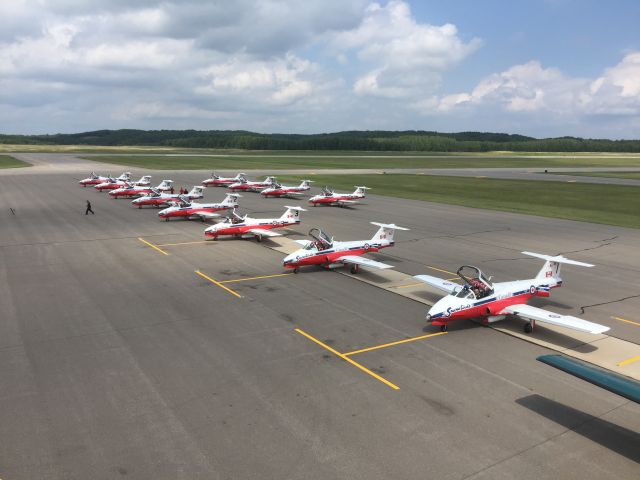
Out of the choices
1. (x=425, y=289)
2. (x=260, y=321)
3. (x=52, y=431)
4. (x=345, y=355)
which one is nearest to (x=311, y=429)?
(x=345, y=355)

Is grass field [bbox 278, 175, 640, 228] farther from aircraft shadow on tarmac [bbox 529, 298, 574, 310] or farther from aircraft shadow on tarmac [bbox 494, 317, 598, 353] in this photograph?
aircraft shadow on tarmac [bbox 494, 317, 598, 353]

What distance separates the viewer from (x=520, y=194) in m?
75.2

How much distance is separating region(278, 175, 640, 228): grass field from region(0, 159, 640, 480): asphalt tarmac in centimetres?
2658

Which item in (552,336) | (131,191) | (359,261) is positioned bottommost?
(552,336)

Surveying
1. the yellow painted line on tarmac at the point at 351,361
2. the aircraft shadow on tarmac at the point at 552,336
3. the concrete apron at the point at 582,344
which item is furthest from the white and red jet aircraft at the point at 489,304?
the yellow painted line on tarmac at the point at 351,361

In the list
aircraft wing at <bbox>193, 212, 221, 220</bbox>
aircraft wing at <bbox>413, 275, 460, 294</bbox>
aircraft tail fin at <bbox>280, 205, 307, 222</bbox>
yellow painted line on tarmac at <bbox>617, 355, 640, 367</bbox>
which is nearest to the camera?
yellow painted line on tarmac at <bbox>617, 355, 640, 367</bbox>

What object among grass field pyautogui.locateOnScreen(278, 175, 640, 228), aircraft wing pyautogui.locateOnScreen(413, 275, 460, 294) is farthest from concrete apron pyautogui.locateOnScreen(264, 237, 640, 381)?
grass field pyautogui.locateOnScreen(278, 175, 640, 228)

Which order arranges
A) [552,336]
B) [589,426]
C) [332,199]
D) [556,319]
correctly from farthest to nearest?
[332,199]
[552,336]
[556,319]
[589,426]

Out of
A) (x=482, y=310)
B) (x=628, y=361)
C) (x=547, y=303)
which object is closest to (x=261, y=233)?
(x=482, y=310)

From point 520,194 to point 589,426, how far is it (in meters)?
67.9

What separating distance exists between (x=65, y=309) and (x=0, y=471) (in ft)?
39.9

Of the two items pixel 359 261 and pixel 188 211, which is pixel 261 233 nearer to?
pixel 359 261

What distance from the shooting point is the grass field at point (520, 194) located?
2210 inches

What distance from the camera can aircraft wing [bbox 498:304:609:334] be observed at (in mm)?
17641
